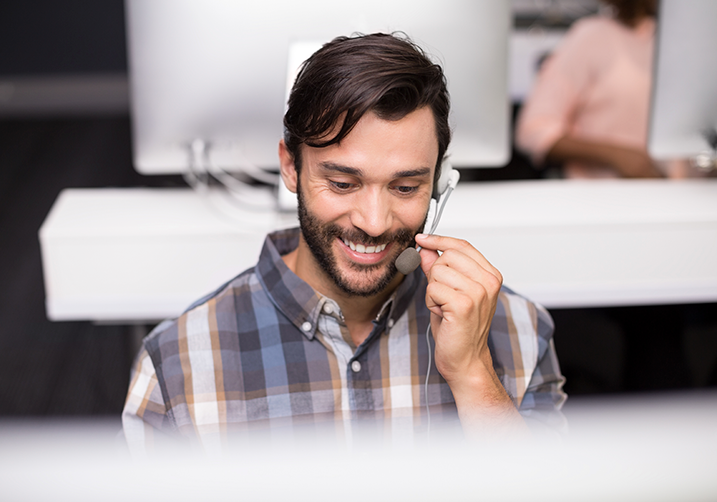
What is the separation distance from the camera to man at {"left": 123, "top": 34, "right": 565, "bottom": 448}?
2.78 ft

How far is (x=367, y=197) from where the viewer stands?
2.86ft

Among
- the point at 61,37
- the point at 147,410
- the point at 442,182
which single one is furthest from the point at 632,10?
the point at 61,37

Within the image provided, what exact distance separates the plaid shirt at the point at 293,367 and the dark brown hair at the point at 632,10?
1361 mm

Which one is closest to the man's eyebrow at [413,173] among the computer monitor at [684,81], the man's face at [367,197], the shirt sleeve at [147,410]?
the man's face at [367,197]

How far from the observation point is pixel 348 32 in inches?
53.0

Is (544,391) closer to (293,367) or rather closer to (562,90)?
(293,367)

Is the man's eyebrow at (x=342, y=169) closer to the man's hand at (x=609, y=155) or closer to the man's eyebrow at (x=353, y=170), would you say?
the man's eyebrow at (x=353, y=170)

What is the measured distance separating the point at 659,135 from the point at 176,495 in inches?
57.0

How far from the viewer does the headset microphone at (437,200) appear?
894 millimetres

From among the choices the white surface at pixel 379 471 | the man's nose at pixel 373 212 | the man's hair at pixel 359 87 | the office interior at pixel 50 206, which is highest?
the man's hair at pixel 359 87

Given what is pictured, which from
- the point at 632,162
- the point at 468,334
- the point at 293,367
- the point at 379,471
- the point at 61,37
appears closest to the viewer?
the point at 379,471

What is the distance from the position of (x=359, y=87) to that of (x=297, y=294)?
31 centimetres

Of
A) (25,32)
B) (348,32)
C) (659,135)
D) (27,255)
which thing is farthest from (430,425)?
(25,32)

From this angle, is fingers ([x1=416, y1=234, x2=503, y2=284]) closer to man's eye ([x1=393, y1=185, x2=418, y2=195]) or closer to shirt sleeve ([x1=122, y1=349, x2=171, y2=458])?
man's eye ([x1=393, y1=185, x2=418, y2=195])
